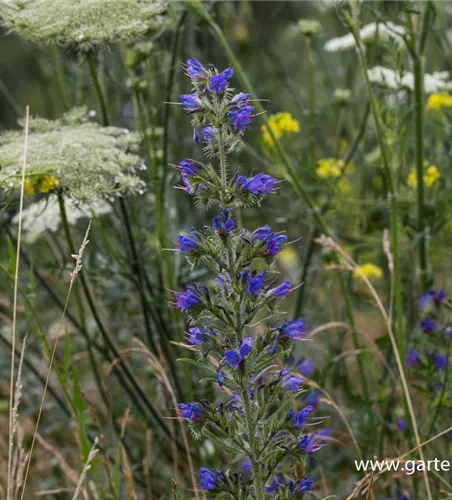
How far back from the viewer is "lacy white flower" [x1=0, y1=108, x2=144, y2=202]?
7.57 ft

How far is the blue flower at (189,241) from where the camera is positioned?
172 centimetres

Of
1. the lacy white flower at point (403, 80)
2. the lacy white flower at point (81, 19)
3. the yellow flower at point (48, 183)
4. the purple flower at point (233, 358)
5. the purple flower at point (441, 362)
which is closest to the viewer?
the purple flower at point (233, 358)

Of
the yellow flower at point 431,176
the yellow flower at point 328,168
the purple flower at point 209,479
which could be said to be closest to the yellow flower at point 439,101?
the yellow flower at point 431,176

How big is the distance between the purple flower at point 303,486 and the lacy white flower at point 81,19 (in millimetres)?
1429

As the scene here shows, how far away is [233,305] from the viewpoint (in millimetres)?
1712

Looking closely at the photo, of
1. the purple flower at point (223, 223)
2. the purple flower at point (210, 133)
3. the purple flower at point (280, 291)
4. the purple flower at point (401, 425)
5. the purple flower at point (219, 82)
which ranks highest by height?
the purple flower at point (219, 82)

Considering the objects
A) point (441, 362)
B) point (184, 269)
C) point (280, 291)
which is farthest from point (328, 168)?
point (280, 291)

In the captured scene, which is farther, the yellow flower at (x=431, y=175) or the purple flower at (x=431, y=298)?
the yellow flower at (x=431, y=175)

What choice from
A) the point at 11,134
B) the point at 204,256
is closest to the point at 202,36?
the point at 11,134

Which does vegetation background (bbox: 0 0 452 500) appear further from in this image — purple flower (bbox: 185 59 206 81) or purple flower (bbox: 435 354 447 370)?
purple flower (bbox: 185 59 206 81)

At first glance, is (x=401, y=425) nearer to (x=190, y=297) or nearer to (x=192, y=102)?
(x=190, y=297)

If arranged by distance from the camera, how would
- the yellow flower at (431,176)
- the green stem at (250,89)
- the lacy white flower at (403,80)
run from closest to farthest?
the green stem at (250,89), the lacy white flower at (403,80), the yellow flower at (431,176)

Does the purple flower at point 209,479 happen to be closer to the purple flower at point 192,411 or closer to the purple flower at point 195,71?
the purple flower at point 192,411

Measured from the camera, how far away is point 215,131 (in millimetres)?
1759
